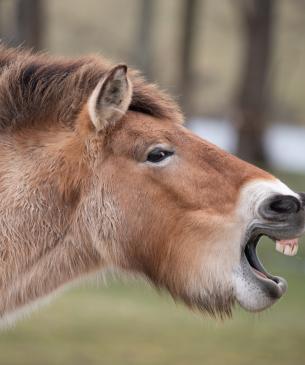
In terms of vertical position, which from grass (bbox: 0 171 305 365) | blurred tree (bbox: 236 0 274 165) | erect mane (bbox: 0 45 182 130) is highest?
erect mane (bbox: 0 45 182 130)

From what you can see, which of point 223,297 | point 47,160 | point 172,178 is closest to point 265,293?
point 223,297

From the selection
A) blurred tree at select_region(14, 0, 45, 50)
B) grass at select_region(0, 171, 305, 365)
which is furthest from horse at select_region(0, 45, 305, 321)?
blurred tree at select_region(14, 0, 45, 50)

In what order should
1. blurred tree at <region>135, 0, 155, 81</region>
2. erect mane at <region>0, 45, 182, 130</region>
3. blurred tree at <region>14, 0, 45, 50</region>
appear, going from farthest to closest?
blurred tree at <region>135, 0, 155, 81</region>
blurred tree at <region>14, 0, 45, 50</region>
erect mane at <region>0, 45, 182, 130</region>

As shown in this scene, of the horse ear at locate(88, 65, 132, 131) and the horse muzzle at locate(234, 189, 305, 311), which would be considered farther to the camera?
the horse ear at locate(88, 65, 132, 131)

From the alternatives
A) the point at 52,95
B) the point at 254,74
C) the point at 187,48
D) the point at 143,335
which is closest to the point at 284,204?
the point at 52,95

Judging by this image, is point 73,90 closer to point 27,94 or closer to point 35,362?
point 27,94

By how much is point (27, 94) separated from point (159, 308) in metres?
6.88

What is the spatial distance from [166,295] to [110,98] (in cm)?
112

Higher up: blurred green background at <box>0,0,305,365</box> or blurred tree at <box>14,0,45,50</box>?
blurred tree at <box>14,0,45,50</box>

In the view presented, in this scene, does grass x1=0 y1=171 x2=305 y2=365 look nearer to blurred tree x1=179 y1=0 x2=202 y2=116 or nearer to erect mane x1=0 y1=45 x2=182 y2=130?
erect mane x1=0 y1=45 x2=182 y2=130

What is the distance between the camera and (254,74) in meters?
23.0

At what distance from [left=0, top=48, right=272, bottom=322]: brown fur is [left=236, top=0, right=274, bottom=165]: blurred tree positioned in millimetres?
17013

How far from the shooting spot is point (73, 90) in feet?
17.7

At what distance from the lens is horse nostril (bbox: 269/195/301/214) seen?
495 centimetres
